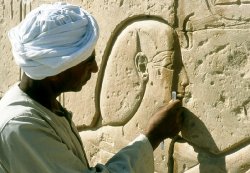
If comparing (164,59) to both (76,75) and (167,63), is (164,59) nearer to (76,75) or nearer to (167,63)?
(167,63)

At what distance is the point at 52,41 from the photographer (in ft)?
9.69

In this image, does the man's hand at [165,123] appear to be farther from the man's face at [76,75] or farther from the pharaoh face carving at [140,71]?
the man's face at [76,75]

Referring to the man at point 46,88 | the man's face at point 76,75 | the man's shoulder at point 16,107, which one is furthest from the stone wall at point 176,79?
the man's shoulder at point 16,107

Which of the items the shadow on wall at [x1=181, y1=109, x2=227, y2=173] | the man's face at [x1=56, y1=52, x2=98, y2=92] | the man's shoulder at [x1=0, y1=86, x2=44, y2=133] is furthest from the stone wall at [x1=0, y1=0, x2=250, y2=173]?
the man's shoulder at [x1=0, y1=86, x2=44, y2=133]

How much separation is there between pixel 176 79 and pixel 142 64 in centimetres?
22

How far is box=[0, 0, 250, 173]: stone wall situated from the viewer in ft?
10.7

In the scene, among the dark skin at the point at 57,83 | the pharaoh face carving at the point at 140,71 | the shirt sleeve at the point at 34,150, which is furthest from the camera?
the pharaoh face carving at the point at 140,71

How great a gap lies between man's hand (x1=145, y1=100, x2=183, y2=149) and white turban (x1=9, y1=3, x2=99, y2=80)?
19.5 inches

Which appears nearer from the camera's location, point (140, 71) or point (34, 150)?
point (34, 150)

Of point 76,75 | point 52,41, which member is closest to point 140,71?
point 76,75

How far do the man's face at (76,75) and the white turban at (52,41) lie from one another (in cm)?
5

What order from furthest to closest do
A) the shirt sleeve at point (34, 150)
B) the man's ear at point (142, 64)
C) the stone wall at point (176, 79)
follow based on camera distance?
1. the man's ear at point (142, 64)
2. the stone wall at point (176, 79)
3. the shirt sleeve at point (34, 150)

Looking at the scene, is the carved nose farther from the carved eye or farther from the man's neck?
the man's neck

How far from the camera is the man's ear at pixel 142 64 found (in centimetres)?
366
